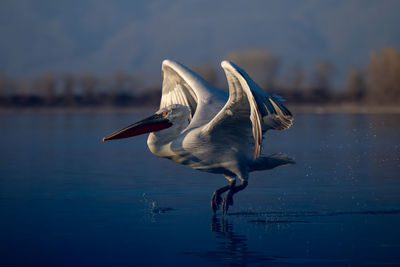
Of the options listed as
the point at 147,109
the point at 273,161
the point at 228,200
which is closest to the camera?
the point at 228,200

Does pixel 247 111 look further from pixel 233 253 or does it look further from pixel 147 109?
pixel 147 109

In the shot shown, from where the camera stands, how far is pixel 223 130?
8.45 m

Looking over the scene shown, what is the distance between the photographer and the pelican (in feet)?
24.7

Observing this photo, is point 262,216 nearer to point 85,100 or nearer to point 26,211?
point 26,211

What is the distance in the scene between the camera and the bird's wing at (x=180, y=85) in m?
9.67

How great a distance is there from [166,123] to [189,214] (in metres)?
1.35

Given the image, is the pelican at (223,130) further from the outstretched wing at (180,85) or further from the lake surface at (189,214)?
the lake surface at (189,214)

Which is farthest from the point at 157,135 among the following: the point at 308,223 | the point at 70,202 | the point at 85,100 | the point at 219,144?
the point at 85,100

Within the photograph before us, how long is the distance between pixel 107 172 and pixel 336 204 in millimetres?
4489

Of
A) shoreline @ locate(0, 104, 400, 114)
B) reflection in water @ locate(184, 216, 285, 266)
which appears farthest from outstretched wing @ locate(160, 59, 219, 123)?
shoreline @ locate(0, 104, 400, 114)

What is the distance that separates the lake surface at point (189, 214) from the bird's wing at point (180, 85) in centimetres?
119

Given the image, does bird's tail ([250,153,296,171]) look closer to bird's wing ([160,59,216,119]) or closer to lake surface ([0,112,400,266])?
lake surface ([0,112,400,266])

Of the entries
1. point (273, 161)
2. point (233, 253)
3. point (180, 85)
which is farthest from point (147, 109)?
point (233, 253)

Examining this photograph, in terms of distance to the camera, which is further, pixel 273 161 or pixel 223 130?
pixel 273 161
